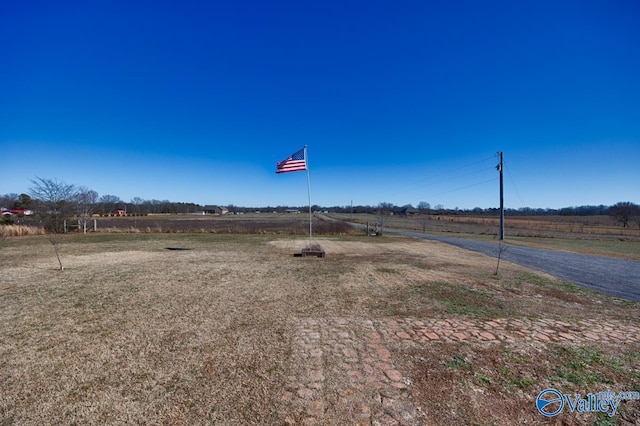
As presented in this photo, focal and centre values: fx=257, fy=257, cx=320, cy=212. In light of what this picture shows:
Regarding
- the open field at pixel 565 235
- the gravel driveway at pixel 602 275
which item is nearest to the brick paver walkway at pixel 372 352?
the gravel driveway at pixel 602 275

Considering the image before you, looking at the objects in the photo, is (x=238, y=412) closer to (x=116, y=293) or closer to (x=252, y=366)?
(x=252, y=366)

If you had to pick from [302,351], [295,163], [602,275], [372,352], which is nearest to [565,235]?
[602,275]

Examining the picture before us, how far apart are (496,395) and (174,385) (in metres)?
3.15

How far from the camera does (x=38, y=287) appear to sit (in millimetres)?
5875

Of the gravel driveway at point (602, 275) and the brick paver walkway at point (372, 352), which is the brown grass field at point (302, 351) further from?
the gravel driveway at point (602, 275)

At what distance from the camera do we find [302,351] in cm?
327

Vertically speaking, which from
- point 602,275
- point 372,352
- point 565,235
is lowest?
point 565,235

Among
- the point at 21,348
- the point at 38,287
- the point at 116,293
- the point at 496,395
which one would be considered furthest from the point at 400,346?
the point at 38,287

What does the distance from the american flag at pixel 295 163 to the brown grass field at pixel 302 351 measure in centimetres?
609

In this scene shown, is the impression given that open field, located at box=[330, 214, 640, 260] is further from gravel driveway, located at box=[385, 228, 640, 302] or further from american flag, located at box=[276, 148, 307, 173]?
american flag, located at box=[276, 148, 307, 173]

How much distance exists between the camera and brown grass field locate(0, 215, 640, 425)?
226 centimetres

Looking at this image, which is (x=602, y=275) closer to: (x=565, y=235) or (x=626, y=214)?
(x=565, y=235)

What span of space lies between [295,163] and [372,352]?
9285mm

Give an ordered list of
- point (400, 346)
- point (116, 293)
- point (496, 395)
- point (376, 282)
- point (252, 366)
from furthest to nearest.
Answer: point (376, 282) → point (116, 293) → point (400, 346) → point (252, 366) → point (496, 395)
